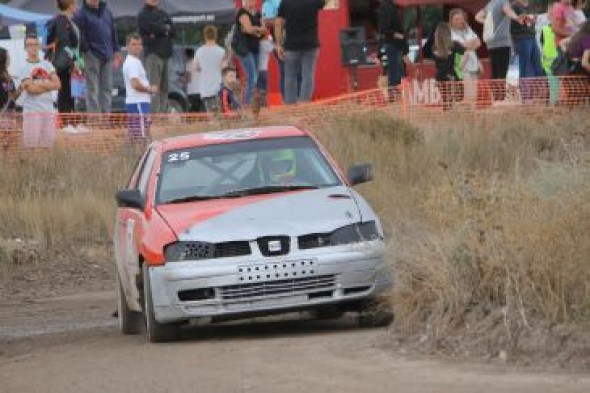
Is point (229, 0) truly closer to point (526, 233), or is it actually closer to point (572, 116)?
point (572, 116)

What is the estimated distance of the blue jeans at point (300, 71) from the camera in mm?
21531

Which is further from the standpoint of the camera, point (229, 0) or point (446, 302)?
point (229, 0)

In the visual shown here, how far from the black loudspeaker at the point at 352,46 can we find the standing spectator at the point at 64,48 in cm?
632

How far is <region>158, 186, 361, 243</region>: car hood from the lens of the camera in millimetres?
11078

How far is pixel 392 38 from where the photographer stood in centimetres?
2430

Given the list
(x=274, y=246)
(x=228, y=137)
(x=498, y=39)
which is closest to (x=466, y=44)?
(x=498, y=39)

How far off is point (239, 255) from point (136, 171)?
277cm

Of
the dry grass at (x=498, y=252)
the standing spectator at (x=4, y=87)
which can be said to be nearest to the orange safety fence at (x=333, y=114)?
the standing spectator at (x=4, y=87)

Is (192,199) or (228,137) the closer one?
(192,199)

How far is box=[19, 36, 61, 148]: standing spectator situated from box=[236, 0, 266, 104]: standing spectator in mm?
3972

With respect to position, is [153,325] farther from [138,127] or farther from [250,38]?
[250,38]

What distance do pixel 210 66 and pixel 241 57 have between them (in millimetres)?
1147

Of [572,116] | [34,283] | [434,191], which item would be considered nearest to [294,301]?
[434,191]

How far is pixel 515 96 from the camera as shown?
21078 mm
